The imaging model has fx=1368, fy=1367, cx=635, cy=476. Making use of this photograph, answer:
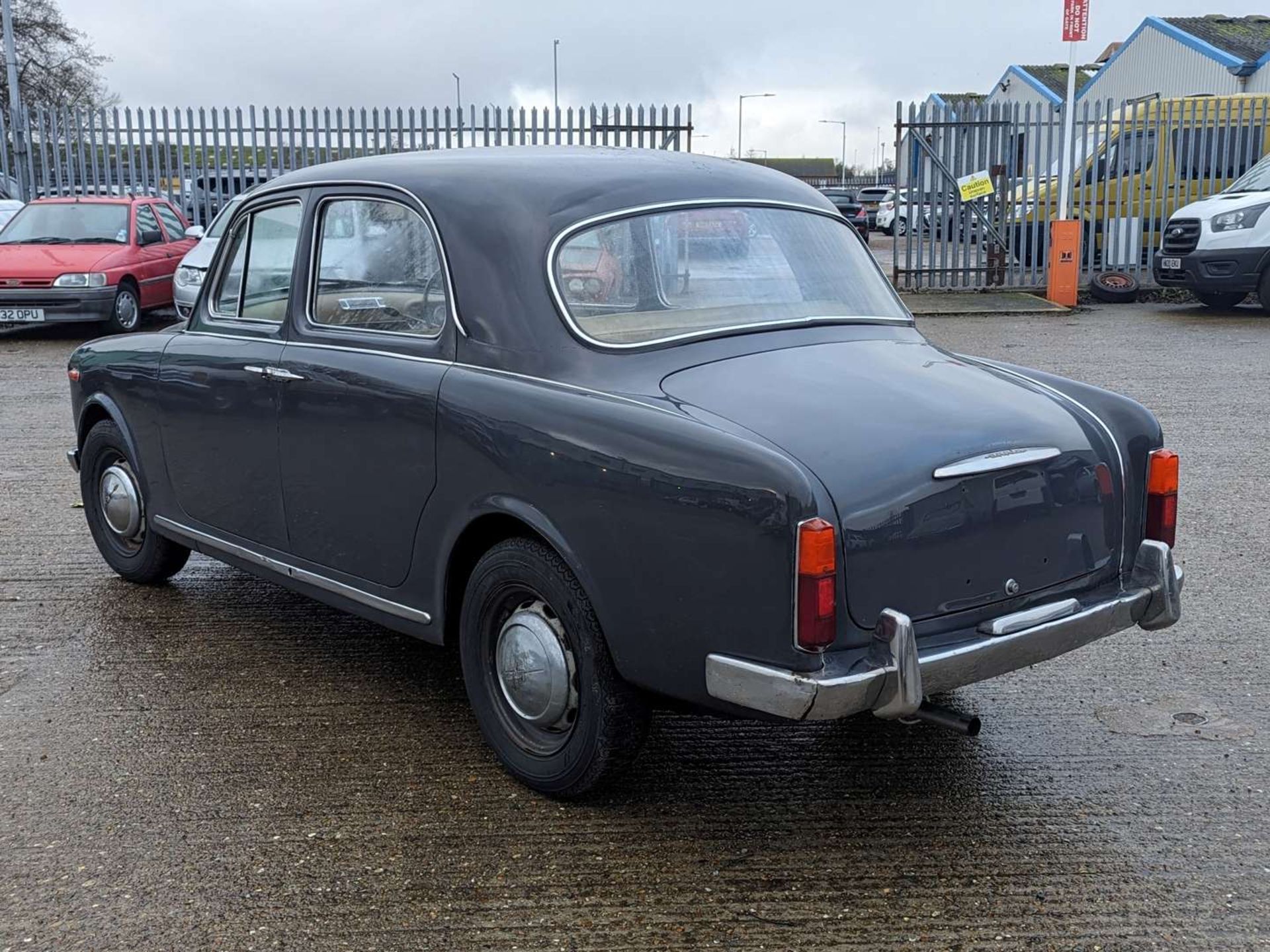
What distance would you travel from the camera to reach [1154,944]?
3.03 metres

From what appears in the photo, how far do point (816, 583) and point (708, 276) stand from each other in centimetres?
131

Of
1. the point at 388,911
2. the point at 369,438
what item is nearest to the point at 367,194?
the point at 369,438

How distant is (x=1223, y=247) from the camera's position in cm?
1634

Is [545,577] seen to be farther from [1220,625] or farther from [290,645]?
[1220,625]

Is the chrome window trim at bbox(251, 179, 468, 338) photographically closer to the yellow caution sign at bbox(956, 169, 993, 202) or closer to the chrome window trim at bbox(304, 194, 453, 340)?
the chrome window trim at bbox(304, 194, 453, 340)

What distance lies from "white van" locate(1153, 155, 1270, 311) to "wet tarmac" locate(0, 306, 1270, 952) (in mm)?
12068

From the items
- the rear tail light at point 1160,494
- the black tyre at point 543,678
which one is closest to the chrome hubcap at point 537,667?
the black tyre at point 543,678

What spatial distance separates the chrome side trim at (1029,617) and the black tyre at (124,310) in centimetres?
1357

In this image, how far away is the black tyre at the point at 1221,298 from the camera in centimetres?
1680

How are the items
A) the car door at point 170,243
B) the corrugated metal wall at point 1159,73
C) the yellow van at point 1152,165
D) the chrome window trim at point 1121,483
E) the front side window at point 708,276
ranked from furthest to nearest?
the corrugated metal wall at point 1159,73 → the yellow van at point 1152,165 → the car door at point 170,243 → the front side window at point 708,276 → the chrome window trim at point 1121,483

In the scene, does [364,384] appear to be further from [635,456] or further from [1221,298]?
[1221,298]

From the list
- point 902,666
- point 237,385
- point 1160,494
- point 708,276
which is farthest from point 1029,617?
point 237,385

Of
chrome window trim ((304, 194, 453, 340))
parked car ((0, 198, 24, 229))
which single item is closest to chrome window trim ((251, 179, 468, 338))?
chrome window trim ((304, 194, 453, 340))

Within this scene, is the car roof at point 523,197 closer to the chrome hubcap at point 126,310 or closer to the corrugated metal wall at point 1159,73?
the chrome hubcap at point 126,310
